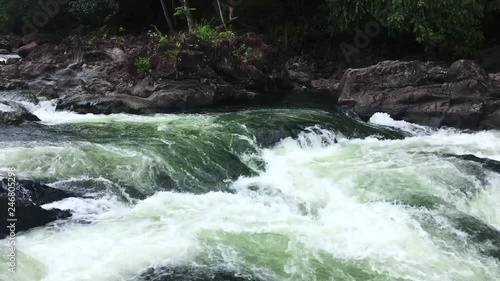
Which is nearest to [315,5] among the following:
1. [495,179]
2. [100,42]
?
[100,42]

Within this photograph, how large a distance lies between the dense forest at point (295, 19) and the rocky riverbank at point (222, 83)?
2.30 metres

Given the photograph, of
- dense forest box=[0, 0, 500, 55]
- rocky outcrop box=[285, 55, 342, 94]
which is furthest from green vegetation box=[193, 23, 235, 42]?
rocky outcrop box=[285, 55, 342, 94]

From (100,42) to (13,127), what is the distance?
26.9 feet

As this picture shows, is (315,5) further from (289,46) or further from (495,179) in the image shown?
(495,179)

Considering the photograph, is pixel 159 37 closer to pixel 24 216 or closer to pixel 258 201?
pixel 258 201

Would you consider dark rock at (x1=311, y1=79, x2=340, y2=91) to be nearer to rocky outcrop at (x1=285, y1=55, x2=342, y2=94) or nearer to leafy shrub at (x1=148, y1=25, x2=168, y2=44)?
rocky outcrop at (x1=285, y1=55, x2=342, y2=94)

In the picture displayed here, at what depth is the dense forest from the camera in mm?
15953

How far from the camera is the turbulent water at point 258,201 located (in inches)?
242

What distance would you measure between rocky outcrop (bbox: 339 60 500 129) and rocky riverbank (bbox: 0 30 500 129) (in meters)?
0.02

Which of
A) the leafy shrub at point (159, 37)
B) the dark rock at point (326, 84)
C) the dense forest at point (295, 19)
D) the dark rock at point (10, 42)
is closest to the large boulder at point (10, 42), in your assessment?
the dark rock at point (10, 42)

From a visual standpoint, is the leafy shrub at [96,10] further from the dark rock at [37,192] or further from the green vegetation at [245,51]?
the dark rock at [37,192]

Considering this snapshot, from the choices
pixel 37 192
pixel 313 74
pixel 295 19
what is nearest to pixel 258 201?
pixel 37 192

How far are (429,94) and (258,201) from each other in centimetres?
740

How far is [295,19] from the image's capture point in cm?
2211
